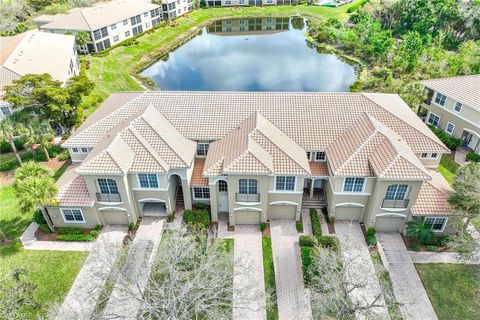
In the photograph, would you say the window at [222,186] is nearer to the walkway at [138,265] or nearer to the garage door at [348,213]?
the walkway at [138,265]

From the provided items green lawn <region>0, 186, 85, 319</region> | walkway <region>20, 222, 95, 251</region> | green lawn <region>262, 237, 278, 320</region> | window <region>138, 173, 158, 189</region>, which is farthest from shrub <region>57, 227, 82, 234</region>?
green lawn <region>262, 237, 278, 320</region>

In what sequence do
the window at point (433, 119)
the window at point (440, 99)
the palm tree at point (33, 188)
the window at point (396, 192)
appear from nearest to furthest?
the palm tree at point (33, 188) → the window at point (396, 192) → the window at point (440, 99) → the window at point (433, 119)

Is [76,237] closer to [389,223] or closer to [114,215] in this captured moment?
[114,215]

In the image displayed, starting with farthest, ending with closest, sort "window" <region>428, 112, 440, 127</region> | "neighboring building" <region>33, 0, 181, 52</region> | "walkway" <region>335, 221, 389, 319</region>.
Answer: "neighboring building" <region>33, 0, 181, 52</region>, "window" <region>428, 112, 440, 127</region>, "walkway" <region>335, 221, 389, 319</region>

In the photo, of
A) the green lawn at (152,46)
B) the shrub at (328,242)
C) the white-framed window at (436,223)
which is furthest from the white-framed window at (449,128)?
the green lawn at (152,46)

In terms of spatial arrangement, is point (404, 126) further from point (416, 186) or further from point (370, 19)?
point (370, 19)

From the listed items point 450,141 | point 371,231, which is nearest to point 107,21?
point 450,141

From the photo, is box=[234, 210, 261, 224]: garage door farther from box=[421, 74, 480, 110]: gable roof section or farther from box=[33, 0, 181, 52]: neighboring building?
box=[33, 0, 181, 52]: neighboring building
